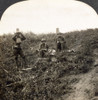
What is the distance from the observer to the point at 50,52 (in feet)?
21.5

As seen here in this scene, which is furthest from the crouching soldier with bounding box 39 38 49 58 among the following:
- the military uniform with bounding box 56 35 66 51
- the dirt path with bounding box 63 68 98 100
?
the dirt path with bounding box 63 68 98 100

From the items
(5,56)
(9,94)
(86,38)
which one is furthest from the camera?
(86,38)

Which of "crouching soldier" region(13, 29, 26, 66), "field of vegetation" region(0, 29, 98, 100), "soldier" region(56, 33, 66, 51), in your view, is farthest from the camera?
"soldier" region(56, 33, 66, 51)

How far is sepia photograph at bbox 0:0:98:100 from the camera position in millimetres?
5961

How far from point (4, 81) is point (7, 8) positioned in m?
1.75

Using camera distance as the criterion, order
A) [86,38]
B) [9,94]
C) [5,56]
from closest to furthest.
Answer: [9,94] < [5,56] < [86,38]

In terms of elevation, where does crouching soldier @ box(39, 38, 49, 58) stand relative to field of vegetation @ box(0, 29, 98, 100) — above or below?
→ above

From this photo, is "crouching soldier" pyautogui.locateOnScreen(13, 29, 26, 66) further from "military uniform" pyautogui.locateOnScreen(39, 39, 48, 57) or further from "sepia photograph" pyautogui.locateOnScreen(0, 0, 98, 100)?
"military uniform" pyautogui.locateOnScreen(39, 39, 48, 57)

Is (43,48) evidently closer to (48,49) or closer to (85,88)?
(48,49)

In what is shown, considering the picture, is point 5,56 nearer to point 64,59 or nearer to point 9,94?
point 9,94

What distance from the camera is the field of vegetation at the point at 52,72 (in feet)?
19.3

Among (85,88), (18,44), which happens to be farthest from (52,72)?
(18,44)

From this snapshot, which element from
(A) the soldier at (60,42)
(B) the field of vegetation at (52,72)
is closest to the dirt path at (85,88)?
(B) the field of vegetation at (52,72)

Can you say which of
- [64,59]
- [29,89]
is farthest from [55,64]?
[29,89]
